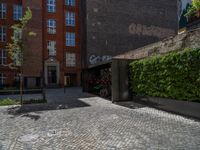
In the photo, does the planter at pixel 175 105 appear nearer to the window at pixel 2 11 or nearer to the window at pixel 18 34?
the window at pixel 18 34

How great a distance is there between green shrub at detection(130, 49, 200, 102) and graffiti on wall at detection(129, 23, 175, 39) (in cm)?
2456

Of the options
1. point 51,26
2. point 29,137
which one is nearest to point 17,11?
point 51,26

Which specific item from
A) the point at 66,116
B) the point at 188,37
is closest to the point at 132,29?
the point at 188,37

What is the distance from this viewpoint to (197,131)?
22.1ft

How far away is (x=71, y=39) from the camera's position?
113 ft

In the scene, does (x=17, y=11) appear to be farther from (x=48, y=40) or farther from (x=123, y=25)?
(x=123, y=25)

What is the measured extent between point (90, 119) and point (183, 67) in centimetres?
468

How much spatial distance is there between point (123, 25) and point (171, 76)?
1059 inches

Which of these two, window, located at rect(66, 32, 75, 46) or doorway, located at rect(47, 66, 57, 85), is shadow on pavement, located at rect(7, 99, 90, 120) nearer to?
doorway, located at rect(47, 66, 57, 85)

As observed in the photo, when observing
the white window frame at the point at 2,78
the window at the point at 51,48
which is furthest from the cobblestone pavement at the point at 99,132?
the window at the point at 51,48

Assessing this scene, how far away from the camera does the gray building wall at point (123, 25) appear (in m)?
32.7

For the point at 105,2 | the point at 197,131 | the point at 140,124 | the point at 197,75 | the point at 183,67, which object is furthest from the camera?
the point at 105,2

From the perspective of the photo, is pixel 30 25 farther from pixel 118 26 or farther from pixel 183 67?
pixel 183 67

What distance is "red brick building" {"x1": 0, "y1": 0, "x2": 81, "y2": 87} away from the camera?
30.9 m
